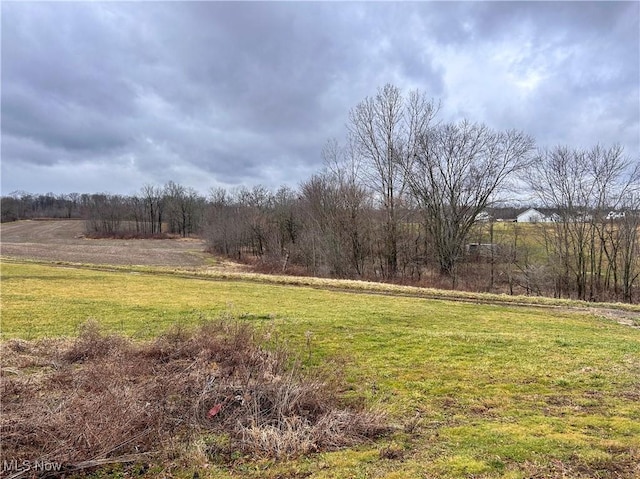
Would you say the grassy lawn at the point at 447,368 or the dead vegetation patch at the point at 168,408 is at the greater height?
the dead vegetation patch at the point at 168,408

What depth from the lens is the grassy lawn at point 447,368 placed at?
14.0 feet

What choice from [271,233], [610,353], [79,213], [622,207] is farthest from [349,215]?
[79,213]

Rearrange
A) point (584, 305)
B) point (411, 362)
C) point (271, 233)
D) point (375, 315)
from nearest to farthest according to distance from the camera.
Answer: point (411, 362), point (375, 315), point (584, 305), point (271, 233)

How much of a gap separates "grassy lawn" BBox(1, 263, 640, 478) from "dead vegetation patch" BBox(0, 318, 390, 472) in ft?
1.55

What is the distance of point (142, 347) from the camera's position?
308 inches

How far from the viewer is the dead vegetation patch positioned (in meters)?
4.27

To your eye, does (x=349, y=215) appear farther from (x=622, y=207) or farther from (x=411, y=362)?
(x=411, y=362)

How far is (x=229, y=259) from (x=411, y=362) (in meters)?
49.1

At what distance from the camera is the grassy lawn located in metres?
4.27

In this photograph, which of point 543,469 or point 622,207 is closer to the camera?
point 543,469

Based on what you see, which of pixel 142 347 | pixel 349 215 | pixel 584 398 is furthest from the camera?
pixel 349 215

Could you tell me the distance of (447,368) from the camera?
8.11 meters

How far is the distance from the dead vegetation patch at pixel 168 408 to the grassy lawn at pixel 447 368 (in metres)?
0.47

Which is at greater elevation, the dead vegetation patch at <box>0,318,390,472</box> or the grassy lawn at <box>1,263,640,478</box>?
the dead vegetation patch at <box>0,318,390,472</box>
